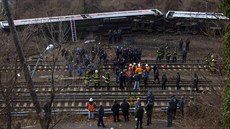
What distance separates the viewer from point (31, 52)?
27.5 metres

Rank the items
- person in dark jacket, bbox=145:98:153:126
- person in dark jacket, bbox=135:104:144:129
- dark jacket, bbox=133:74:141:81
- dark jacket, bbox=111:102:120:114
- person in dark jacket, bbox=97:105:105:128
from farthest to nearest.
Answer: dark jacket, bbox=133:74:141:81, dark jacket, bbox=111:102:120:114, person in dark jacket, bbox=145:98:153:126, person in dark jacket, bbox=97:105:105:128, person in dark jacket, bbox=135:104:144:129

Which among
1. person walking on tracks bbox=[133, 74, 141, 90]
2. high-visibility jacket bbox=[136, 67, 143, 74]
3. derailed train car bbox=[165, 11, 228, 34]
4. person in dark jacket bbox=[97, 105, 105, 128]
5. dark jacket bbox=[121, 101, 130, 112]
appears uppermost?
derailed train car bbox=[165, 11, 228, 34]

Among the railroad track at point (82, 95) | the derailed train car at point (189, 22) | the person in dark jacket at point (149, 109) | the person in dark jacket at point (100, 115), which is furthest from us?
the derailed train car at point (189, 22)

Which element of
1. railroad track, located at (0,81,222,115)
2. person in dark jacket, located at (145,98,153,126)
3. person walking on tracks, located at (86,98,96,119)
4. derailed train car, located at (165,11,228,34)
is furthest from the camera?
derailed train car, located at (165,11,228,34)

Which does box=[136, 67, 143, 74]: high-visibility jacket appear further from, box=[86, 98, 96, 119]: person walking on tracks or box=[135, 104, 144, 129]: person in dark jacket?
box=[135, 104, 144, 129]: person in dark jacket

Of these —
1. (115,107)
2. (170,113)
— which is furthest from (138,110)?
(170,113)

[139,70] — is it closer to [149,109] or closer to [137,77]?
[137,77]

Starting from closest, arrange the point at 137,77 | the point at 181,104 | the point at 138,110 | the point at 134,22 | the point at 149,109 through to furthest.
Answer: the point at 138,110
the point at 149,109
the point at 181,104
the point at 137,77
the point at 134,22

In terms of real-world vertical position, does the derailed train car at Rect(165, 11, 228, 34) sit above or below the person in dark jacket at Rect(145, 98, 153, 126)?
above

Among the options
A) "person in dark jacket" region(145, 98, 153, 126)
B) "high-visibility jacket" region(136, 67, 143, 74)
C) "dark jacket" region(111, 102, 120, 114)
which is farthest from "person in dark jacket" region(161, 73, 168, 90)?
"dark jacket" region(111, 102, 120, 114)

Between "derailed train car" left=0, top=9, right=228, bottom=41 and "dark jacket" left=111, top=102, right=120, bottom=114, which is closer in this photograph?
"dark jacket" left=111, top=102, right=120, bottom=114

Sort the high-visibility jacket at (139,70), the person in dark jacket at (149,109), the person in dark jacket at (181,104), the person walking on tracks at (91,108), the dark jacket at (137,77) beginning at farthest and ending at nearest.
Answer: the high-visibility jacket at (139,70) < the dark jacket at (137,77) < the person in dark jacket at (181,104) < the person walking on tracks at (91,108) < the person in dark jacket at (149,109)

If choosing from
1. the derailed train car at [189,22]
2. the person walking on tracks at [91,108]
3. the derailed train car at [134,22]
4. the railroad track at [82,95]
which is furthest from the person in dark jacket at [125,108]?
the derailed train car at [189,22]

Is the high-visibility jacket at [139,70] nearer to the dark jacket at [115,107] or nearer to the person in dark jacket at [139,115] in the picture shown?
the dark jacket at [115,107]
